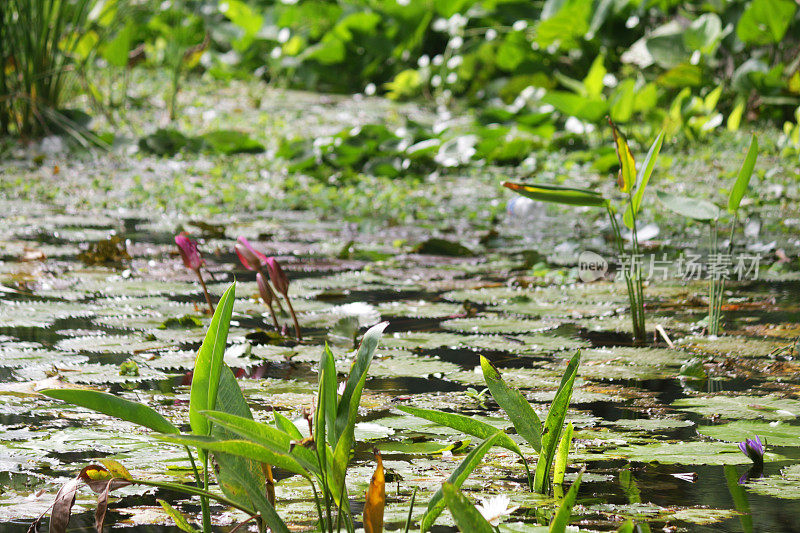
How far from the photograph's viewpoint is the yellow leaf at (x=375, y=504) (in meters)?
0.79

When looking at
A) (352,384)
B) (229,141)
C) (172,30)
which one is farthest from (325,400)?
(172,30)

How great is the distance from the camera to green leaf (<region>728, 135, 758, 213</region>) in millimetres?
1456


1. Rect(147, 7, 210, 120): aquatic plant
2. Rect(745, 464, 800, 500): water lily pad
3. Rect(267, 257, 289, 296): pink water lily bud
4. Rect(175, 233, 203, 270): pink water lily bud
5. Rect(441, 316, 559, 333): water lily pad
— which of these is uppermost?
Rect(147, 7, 210, 120): aquatic plant

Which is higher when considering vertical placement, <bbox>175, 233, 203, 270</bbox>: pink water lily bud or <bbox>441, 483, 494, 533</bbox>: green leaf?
<bbox>175, 233, 203, 270</bbox>: pink water lily bud

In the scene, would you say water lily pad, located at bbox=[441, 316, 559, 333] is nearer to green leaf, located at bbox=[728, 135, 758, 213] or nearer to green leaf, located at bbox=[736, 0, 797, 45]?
green leaf, located at bbox=[728, 135, 758, 213]

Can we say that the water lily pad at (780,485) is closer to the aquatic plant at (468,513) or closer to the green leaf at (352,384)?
the aquatic plant at (468,513)

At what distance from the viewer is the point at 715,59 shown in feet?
17.5

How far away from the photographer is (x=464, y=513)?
74cm

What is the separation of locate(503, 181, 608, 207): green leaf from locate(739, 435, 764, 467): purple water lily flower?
50 cm

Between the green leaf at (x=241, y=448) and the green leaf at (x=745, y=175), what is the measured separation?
3.19ft

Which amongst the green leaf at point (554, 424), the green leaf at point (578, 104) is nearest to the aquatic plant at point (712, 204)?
the green leaf at point (554, 424)

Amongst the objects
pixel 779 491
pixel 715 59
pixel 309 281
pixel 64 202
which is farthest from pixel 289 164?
pixel 779 491

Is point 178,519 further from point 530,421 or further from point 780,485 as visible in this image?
point 780,485

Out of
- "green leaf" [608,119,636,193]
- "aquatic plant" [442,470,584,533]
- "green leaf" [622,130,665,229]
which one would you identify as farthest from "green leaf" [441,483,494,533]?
"green leaf" [608,119,636,193]
